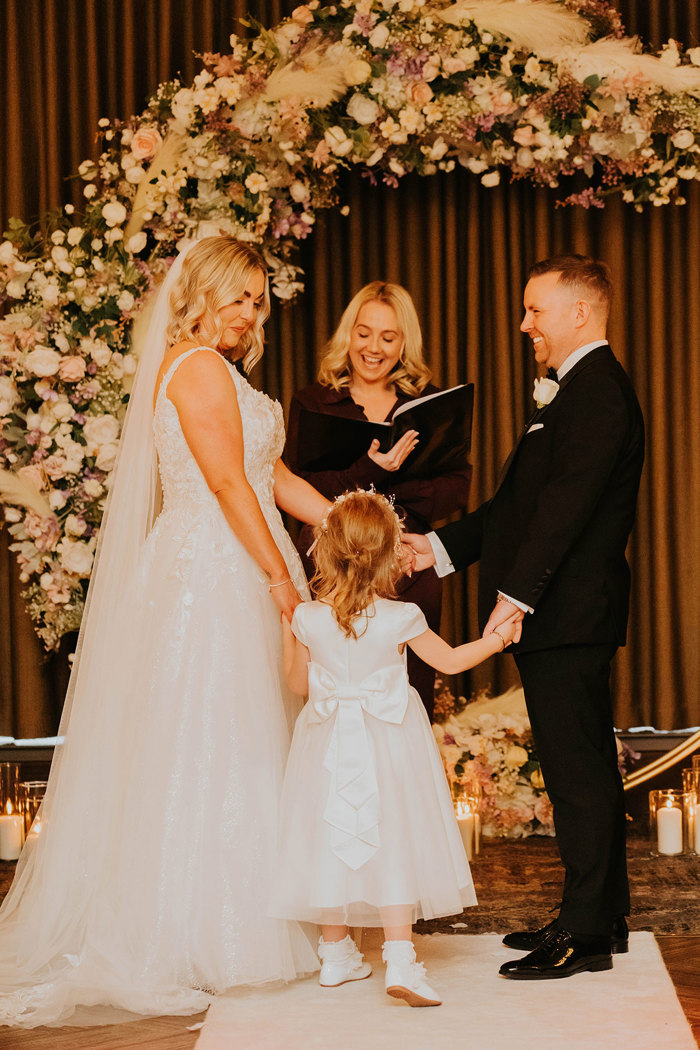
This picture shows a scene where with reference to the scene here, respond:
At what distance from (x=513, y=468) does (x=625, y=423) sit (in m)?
0.35

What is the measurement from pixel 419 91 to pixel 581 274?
1.51m

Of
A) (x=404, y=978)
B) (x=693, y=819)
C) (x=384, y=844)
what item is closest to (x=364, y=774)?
(x=384, y=844)

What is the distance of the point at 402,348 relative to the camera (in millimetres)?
4348

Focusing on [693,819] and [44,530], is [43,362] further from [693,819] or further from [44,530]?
[693,819]

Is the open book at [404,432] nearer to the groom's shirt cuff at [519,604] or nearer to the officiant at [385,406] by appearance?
the officiant at [385,406]

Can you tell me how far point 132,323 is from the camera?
4699mm

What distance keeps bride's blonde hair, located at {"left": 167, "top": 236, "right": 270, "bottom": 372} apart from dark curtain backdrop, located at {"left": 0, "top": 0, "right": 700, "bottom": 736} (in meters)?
2.10

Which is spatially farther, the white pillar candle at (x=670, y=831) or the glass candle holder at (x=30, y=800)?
the glass candle holder at (x=30, y=800)

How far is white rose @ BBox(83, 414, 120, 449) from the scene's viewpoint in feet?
14.9

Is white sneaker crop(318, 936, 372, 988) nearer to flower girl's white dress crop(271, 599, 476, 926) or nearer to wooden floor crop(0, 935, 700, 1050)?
flower girl's white dress crop(271, 599, 476, 926)

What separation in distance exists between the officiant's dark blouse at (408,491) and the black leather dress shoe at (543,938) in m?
0.90

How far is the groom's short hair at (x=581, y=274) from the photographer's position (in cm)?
333

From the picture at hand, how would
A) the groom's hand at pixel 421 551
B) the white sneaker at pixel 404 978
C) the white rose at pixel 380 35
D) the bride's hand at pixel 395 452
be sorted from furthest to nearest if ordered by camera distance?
the white rose at pixel 380 35 < the bride's hand at pixel 395 452 < the groom's hand at pixel 421 551 < the white sneaker at pixel 404 978

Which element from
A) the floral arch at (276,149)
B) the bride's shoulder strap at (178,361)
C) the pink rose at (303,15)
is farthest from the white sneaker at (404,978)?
the pink rose at (303,15)
